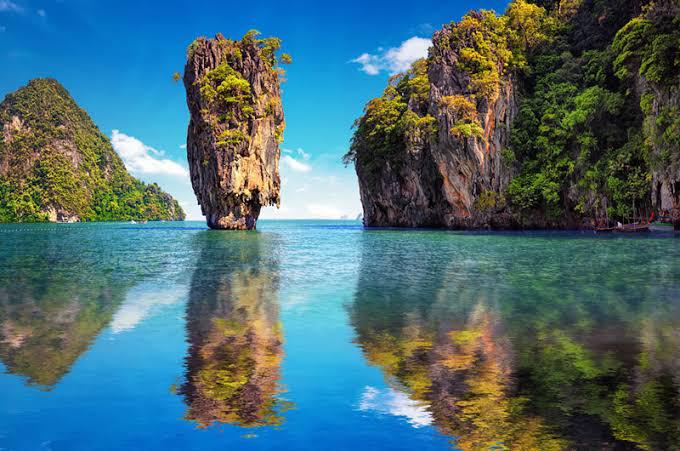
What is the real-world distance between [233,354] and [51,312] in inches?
231

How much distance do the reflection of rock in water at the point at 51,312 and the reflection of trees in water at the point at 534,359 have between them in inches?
176

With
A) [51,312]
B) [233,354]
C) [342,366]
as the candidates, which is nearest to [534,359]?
[342,366]

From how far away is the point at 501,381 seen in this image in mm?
5660

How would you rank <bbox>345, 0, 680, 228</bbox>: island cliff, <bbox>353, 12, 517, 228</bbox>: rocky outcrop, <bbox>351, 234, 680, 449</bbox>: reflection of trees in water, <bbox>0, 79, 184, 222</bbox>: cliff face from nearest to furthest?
1. <bbox>351, 234, 680, 449</bbox>: reflection of trees in water
2. <bbox>345, 0, 680, 228</bbox>: island cliff
3. <bbox>353, 12, 517, 228</bbox>: rocky outcrop
4. <bbox>0, 79, 184, 222</bbox>: cliff face

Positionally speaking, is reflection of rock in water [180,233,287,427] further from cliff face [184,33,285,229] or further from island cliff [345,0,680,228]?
cliff face [184,33,285,229]

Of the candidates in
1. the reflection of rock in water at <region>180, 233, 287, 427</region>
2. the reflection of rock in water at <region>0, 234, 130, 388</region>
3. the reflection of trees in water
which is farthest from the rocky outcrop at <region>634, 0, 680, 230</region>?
the reflection of rock in water at <region>0, 234, 130, 388</region>

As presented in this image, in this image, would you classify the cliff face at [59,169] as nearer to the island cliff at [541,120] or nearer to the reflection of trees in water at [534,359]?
the island cliff at [541,120]

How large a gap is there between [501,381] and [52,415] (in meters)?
4.88

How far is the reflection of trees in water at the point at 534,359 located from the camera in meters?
4.39

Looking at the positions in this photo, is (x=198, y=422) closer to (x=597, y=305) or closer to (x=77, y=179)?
(x=597, y=305)

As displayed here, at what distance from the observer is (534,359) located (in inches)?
260

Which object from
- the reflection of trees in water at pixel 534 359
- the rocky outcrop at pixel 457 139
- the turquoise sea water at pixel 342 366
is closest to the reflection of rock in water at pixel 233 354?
the turquoise sea water at pixel 342 366

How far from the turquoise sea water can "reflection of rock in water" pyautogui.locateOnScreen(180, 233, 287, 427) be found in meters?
0.03

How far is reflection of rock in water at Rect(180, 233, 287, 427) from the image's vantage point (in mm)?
4910
